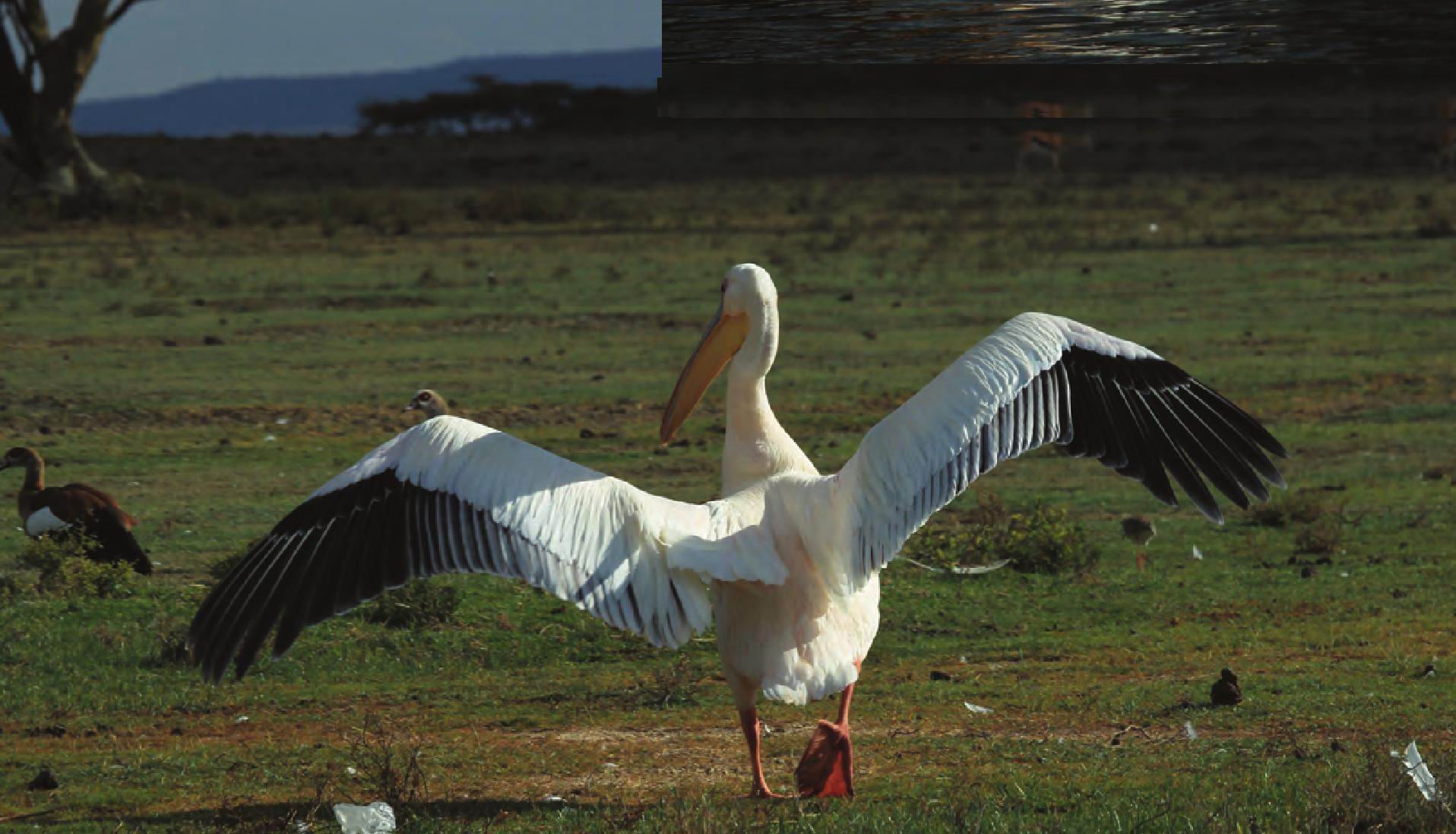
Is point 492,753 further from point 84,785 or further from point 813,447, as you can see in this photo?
point 813,447

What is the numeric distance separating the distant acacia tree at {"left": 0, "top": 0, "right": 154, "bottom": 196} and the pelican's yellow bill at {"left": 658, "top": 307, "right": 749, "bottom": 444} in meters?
26.8

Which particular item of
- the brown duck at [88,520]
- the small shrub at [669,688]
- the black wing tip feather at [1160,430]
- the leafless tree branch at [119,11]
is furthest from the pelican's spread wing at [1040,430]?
the leafless tree branch at [119,11]

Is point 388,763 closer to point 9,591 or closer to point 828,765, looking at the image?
point 828,765

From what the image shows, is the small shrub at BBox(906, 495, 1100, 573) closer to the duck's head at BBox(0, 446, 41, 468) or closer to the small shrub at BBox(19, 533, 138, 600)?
the small shrub at BBox(19, 533, 138, 600)

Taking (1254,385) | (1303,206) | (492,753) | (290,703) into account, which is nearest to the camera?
(492,753)

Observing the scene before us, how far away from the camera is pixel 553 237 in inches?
1064

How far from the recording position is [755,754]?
552cm

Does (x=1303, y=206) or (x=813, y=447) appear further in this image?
(x=1303, y=206)

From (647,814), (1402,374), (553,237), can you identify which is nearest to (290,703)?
(647,814)

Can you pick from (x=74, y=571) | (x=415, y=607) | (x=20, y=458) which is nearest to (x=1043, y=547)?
(x=415, y=607)

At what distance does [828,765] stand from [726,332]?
147 cm

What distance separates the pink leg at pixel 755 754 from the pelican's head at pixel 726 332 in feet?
2.93

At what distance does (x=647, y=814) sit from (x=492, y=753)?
118 cm

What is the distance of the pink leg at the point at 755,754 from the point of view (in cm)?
549
